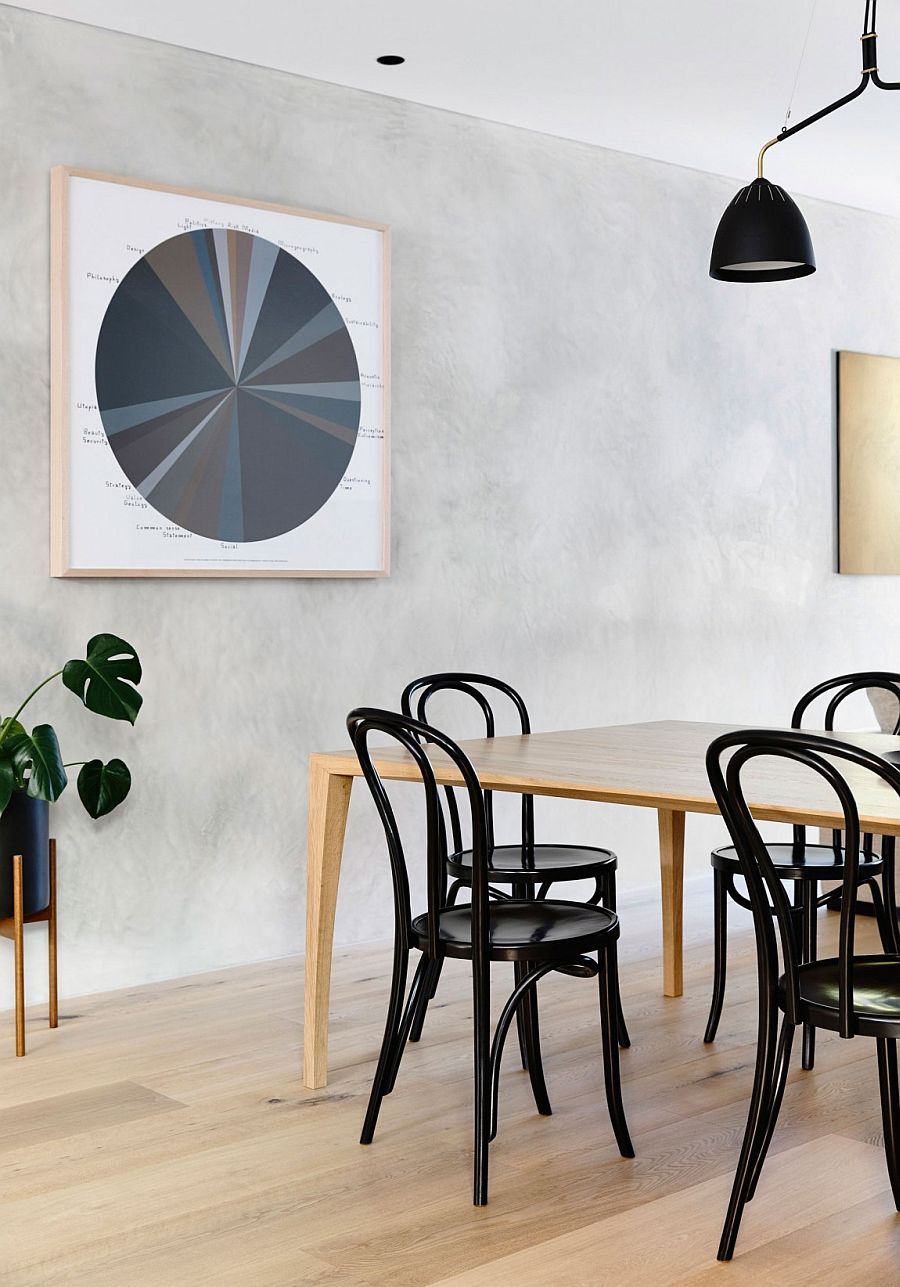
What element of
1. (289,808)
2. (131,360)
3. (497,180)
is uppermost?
(497,180)

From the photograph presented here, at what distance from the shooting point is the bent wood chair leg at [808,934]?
3115 mm

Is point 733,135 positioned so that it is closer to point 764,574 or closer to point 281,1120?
point 764,574

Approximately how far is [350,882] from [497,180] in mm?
2292

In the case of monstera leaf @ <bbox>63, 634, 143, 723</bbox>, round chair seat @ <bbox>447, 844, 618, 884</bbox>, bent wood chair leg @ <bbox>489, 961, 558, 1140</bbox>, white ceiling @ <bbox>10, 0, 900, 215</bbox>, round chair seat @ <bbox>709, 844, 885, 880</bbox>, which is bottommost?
bent wood chair leg @ <bbox>489, 961, 558, 1140</bbox>

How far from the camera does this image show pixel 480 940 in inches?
98.7

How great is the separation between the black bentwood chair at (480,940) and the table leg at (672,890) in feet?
2.92

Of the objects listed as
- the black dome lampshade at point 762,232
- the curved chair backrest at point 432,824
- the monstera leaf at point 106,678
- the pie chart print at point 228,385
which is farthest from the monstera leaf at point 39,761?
the black dome lampshade at point 762,232

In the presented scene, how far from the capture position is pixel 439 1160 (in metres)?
2.63

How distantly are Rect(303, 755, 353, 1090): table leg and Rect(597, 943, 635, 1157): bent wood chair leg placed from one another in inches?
25.7

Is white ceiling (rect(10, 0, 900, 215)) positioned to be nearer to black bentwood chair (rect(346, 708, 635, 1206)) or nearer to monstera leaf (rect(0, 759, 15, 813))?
monstera leaf (rect(0, 759, 15, 813))

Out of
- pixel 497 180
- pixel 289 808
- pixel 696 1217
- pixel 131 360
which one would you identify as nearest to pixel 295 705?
pixel 289 808

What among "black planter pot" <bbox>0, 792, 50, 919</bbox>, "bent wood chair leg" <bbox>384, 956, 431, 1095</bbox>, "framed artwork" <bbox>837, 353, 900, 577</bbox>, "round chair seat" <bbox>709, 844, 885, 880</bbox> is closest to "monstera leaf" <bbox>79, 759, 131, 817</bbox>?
"black planter pot" <bbox>0, 792, 50, 919</bbox>

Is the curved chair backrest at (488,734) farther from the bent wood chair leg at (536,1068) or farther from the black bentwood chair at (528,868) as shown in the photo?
the bent wood chair leg at (536,1068)

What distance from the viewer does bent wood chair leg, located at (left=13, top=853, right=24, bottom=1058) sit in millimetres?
3293
